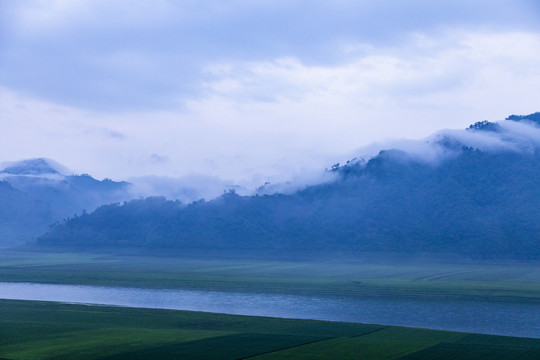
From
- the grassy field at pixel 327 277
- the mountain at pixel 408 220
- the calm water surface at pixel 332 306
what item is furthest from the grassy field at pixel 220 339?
the mountain at pixel 408 220

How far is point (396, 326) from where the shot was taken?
53438 millimetres

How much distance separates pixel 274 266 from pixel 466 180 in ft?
265

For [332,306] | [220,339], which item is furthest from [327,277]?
[220,339]

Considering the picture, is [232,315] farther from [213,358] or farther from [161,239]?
[161,239]

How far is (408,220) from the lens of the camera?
17038 centimetres

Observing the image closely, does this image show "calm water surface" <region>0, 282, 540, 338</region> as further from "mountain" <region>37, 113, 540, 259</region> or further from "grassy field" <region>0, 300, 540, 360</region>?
"mountain" <region>37, 113, 540, 259</region>

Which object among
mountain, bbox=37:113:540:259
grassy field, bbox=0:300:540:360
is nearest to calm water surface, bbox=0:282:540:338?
grassy field, bbox=0:300:540:360

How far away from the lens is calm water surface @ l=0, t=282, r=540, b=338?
5647 cm

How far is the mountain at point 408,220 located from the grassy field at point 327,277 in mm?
24474

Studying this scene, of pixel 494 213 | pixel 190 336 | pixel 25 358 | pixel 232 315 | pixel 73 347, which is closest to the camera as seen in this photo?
pixel 25 358

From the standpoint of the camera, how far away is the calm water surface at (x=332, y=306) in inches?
2223

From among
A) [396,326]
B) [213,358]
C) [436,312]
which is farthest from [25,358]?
[436,312]

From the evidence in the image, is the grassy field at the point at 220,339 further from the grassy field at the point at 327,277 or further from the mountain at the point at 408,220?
the mountain at the point at 408,220

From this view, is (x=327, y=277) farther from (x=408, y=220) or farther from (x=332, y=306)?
(x=408, y=220)
